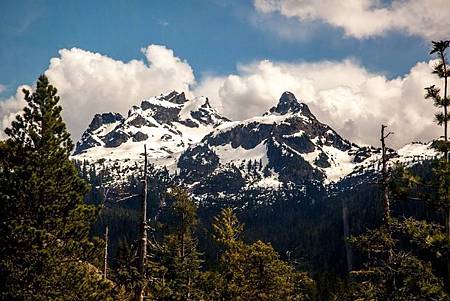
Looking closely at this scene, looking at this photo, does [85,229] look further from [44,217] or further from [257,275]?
[257,275]

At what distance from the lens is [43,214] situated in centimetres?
2231

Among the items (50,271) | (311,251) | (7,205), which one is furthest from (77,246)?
(311,251)

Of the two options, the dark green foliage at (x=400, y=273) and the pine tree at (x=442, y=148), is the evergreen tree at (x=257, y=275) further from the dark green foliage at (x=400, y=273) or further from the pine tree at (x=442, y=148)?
the pine tree at (x=442, y=148)

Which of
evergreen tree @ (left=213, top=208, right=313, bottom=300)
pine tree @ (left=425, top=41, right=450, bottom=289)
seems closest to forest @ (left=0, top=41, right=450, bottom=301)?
pine tree @ (left=425, top=41, right=450, bottom=289)

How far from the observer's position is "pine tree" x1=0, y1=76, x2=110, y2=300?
21562 millimetres

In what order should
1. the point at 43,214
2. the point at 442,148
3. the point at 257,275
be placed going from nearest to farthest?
the point at 442,148 → the point at 43,214 → the point at 257,275

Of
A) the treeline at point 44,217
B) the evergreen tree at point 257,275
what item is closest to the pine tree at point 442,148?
the treeline at point 44,217

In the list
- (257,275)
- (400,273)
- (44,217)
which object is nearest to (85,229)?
(44,217)

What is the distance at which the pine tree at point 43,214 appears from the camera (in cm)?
2156

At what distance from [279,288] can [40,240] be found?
21.1m

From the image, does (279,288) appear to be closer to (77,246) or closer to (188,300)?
(188,300)

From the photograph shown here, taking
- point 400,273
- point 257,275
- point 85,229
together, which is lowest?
point 257,275

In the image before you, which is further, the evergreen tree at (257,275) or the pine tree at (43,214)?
the evergreen tree at (257,275)

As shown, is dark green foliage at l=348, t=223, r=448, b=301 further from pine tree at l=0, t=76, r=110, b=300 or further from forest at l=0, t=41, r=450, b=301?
pine tree at l=0, t=76, r=110, b=300
